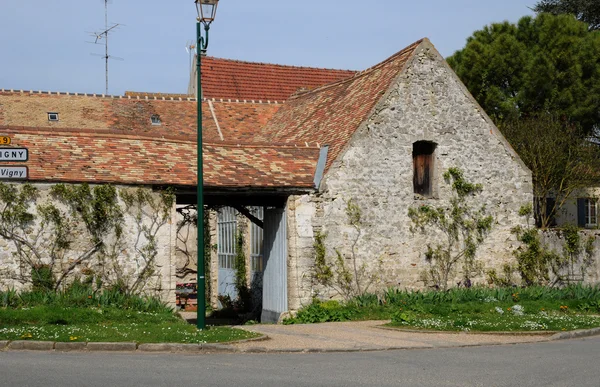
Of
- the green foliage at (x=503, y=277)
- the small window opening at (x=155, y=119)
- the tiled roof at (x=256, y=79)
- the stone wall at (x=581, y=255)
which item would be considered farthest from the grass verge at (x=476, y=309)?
the tiled roof at (x=256, y=79)

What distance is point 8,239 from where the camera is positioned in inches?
715

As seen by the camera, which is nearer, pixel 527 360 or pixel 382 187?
pixel 527 360

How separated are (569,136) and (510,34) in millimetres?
7977

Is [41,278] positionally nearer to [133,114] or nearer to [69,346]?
[69,346]

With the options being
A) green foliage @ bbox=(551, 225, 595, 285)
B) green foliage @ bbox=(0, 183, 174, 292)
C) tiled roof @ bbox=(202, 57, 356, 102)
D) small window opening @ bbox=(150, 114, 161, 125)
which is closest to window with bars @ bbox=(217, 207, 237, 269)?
small window opening @ bbox=(150, 114, 161, 125)

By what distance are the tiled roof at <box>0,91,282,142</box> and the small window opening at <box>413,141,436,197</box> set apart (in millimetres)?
7573

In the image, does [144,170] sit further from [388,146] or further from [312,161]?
[388,146]

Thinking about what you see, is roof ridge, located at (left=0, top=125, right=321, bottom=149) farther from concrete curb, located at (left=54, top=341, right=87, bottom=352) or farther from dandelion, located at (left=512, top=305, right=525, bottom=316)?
concrete curb, located at (left=54, top=341, right=87, bottom=352)

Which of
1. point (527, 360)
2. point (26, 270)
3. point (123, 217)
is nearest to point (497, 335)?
point (527, 360)

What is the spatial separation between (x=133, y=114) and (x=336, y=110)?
8.78 m

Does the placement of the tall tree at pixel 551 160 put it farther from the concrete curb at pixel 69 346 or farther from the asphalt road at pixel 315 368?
the concrete curb at pixel 69 346

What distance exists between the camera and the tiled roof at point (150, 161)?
19047 millimetres

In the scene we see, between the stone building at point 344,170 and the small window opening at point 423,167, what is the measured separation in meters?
0.03

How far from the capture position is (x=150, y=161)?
65.9 feet
